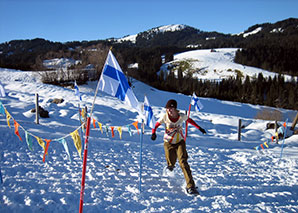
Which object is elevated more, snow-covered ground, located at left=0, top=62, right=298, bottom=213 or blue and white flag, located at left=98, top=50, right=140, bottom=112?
blue and white flag, located at left=98, top=50, right=140, bottom=112

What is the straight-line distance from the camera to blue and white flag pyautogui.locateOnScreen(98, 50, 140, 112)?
3.46 meters

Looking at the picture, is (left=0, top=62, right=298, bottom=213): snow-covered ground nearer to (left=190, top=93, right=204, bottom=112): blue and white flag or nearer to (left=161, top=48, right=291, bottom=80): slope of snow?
(left=190, top=93, right=204, bottom=112): blue and white flag

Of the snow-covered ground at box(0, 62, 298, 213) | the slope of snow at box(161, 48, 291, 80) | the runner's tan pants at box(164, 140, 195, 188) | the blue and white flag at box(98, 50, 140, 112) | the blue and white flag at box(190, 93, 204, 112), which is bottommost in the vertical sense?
the snow-covered ground at box(0, 62, 298, 213)

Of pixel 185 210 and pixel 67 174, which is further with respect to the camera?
pixel 67 174

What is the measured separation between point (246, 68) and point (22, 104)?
303 ft

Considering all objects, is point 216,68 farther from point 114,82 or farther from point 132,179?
point 114,82

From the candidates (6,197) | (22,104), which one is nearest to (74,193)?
(6,197)

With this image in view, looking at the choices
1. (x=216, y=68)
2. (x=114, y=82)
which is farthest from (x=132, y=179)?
(x=216, y=68)

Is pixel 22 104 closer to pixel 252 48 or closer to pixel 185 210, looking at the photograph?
pixel 185 210

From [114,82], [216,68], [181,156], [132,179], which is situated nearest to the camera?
[114,82]

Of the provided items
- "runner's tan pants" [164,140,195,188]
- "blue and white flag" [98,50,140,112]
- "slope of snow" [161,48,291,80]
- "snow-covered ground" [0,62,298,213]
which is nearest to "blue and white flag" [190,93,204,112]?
"snow-covered ground" [0,62,298,213]

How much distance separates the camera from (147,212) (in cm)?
344

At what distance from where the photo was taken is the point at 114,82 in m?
3.54

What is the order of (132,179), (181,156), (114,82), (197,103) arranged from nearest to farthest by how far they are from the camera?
(114,82) → (181,156) → (132,179) → (197,103)
